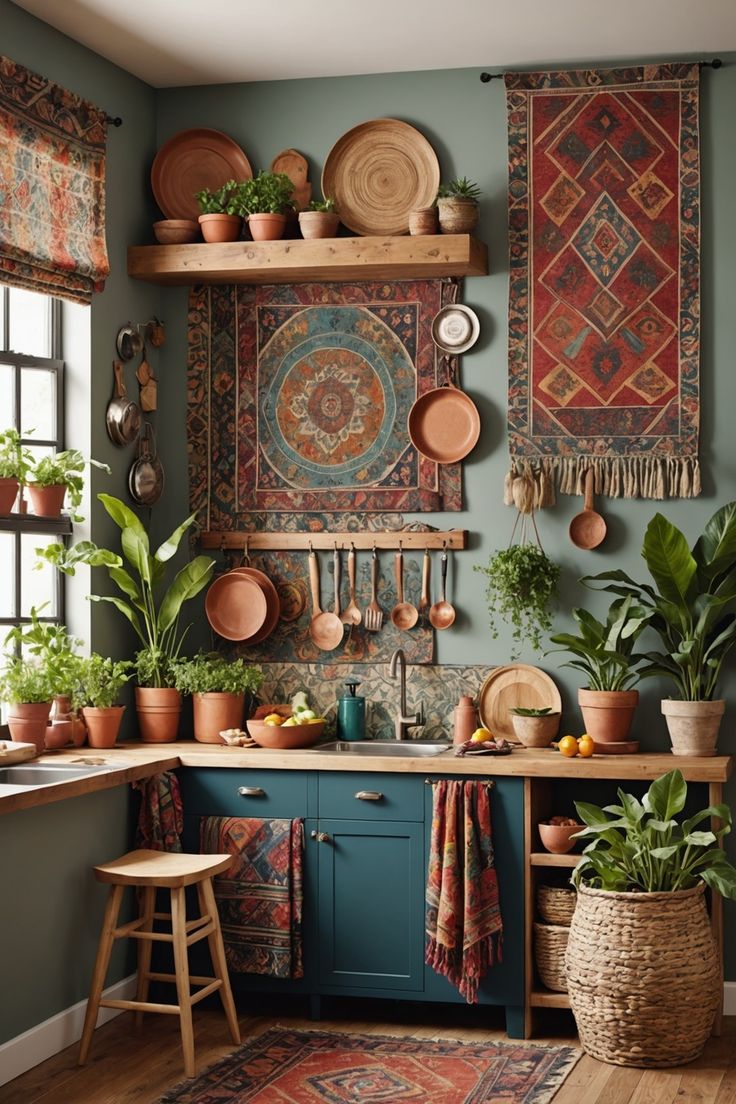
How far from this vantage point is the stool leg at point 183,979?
4137 mm

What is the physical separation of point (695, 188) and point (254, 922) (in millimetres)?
3018

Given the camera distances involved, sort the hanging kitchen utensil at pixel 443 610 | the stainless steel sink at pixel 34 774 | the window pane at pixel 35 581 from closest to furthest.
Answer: the stainless steel sink at pixel 34 774, the window pane at pixel 35 581, the hanging kitchen utensil at pixel 443 610

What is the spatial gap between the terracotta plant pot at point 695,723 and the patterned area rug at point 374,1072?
1.07 metres

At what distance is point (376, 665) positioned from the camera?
207 inches

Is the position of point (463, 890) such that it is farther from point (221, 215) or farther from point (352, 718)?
point (221, 215)

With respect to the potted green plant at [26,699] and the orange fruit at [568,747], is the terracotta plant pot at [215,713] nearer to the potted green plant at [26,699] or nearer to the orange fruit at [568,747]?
the potted green plant at [26,699]

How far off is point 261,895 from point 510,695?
1.15 m

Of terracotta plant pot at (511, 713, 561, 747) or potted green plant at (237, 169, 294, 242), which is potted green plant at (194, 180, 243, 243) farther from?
terracotta plant pot at (511, 713, 561, 747)

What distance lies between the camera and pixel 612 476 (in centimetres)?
505

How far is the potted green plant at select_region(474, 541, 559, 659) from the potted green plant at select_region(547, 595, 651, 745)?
18 cm

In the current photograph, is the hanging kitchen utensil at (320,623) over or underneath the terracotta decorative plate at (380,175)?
underneath

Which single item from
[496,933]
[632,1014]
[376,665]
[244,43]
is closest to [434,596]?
[376,665]

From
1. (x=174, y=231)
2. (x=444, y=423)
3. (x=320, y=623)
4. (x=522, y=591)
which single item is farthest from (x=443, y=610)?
(x=174, y=231)

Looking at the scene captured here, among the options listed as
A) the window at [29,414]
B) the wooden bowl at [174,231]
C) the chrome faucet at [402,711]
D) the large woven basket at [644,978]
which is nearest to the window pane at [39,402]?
the window at [29,414]
